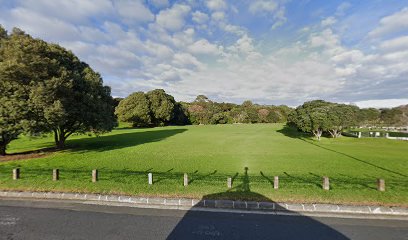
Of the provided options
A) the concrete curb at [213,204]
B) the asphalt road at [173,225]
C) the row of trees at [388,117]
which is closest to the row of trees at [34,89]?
the concrete curb at [213,204]

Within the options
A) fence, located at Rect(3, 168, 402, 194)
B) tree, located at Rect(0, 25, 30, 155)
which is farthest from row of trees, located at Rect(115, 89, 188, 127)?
fence, located at Rect(3, 168, 402, 194)

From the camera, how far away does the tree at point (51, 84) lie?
13852mm

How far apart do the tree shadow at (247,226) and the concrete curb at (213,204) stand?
0.11 meters

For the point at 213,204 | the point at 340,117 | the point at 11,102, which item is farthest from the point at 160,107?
the point at 213,204

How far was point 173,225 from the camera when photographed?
5.59 metres

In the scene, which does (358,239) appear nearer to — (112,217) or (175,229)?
(175,229)

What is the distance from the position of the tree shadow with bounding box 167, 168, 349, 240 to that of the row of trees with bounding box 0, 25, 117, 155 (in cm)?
1345

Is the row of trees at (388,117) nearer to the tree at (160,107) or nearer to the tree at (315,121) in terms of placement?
the tree at (315,121)

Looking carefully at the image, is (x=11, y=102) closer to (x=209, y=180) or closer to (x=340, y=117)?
(x=209, y=180)

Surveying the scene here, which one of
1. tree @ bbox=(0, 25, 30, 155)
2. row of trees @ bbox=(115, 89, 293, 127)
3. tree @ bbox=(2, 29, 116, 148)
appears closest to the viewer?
tree @ bbox=(0, 25, 30, 155)

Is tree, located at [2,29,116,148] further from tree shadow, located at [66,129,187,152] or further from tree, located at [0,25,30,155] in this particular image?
tree shadow, located at [66,129,187,152]

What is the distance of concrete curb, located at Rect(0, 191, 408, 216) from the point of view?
6496 millimetres

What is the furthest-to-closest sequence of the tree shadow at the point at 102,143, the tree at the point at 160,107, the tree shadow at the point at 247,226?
the tree at the point at 160,107, the tree shadow at the point at 102,143, the tree shadow at the point at 247,226

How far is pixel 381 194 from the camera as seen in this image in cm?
757
